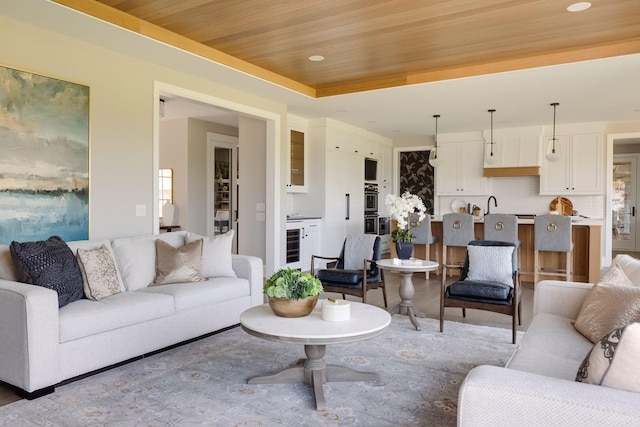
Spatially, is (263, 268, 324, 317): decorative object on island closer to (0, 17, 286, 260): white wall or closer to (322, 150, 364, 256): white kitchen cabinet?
(0, 17, 286, 260): white wall

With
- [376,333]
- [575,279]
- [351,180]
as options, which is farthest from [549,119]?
[376,333]

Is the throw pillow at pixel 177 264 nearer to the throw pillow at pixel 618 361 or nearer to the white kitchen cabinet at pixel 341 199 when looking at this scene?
the throw pillow at pixel 618 361

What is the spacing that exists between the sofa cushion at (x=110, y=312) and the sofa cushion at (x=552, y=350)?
2403 mm

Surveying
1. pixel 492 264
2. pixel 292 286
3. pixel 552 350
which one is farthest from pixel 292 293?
pixel 492 264

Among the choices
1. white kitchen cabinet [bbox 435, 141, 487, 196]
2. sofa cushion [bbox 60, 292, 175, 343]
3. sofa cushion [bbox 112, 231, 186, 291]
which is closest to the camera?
sofa cushion [bbox 60, 292, 175, 343]

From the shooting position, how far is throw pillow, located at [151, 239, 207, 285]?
389cm

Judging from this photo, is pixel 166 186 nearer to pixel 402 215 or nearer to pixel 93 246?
pixel 93 246

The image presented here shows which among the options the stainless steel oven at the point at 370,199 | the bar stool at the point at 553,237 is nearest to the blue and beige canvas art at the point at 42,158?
the bar stool at the point at 553,237

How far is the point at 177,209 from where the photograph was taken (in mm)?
8016

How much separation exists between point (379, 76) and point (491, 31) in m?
1.69

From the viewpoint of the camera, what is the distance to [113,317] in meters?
3.08

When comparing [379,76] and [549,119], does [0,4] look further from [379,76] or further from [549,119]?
[549,119]

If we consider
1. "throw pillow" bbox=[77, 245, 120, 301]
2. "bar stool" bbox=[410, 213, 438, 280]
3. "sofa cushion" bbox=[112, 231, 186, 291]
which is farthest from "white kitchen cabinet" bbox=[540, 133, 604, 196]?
"throw pillow" bbox=[77, 245, 120, 301]

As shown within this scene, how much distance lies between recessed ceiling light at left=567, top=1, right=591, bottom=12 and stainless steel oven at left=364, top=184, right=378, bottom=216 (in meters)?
5.62
